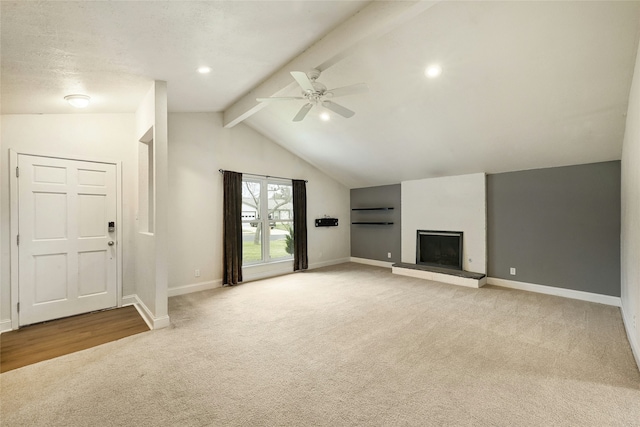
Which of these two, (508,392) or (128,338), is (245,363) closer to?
(128,338)

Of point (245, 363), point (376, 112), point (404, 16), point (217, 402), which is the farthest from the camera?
point (376, 112)

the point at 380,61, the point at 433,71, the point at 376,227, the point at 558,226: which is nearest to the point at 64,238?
the point at 380,61

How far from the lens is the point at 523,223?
16.0 feet

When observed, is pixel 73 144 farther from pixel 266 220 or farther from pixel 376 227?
pixel 376 227

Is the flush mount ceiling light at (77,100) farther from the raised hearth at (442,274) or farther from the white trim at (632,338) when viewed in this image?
the white trim at (632,338)

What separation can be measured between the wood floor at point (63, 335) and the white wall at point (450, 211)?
210 inches

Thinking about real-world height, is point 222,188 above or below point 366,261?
above

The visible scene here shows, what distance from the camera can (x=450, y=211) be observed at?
18.7 ft

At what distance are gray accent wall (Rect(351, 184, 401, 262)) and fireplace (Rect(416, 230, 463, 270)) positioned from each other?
2.07 feet

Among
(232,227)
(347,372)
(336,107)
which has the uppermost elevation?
(336,107)

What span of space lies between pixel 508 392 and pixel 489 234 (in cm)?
380

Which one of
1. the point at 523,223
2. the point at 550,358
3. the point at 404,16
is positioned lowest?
the point at 550,358

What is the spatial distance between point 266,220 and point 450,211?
3.89 meters

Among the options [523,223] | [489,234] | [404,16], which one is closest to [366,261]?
[489,234]
